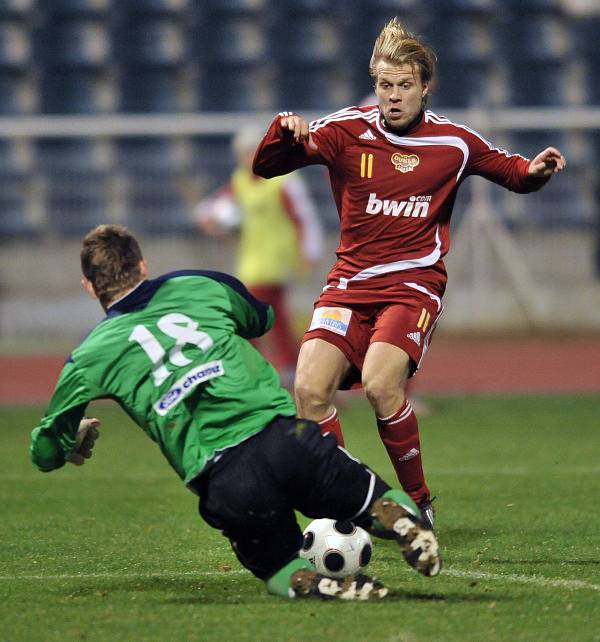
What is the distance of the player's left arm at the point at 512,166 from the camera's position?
18.6 feet

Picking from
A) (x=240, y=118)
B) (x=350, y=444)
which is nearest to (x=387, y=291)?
(x=350, y=444)

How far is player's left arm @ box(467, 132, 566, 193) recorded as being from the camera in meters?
5.66

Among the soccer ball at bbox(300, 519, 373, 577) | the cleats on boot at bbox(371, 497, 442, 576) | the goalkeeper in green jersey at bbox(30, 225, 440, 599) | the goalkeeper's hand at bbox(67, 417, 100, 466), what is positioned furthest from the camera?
the soccer ball at bbox(300, 519, 373, 577)

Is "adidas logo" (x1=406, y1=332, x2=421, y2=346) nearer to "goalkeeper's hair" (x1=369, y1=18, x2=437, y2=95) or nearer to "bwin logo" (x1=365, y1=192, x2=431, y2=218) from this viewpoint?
"bwin logo" (x1=365, y1=192, x2=431, y2=218)

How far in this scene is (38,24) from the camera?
17.7 meters

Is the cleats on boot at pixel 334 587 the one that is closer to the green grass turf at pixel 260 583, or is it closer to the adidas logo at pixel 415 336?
the green grass turf at pixel 260 583

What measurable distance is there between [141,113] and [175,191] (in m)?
2.09

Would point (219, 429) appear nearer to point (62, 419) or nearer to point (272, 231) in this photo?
point (62, 419)

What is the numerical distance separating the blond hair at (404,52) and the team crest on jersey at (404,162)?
0.33 m

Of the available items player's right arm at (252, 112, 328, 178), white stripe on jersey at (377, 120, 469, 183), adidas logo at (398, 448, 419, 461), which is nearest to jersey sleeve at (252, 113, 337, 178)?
player's right arm at (252, 112, 328, 178)

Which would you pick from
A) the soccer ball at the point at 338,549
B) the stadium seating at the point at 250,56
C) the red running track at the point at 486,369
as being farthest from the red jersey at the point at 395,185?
the stadium seating at the point at 250,56

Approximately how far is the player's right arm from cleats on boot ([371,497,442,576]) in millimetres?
1696

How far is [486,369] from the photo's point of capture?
1369 centimetres

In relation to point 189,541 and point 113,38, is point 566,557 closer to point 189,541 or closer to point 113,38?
point 189,541
